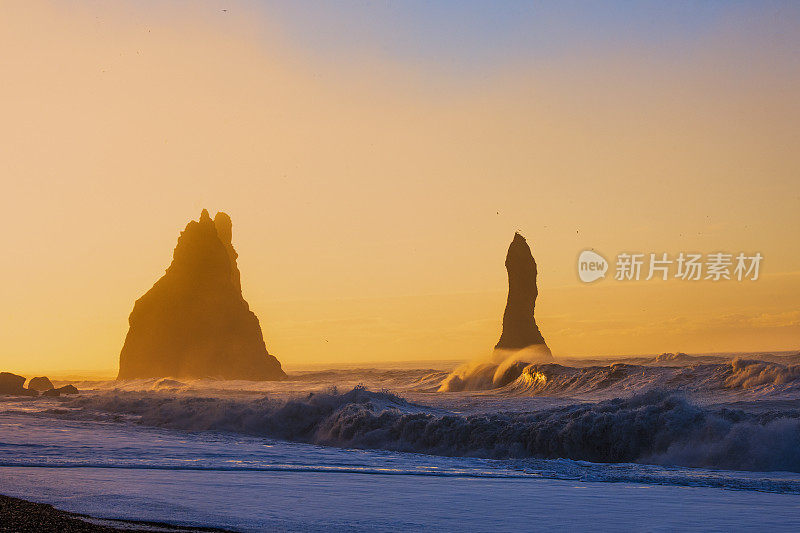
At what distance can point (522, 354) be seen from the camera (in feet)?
210

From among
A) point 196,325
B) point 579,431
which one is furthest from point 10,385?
point 196,325

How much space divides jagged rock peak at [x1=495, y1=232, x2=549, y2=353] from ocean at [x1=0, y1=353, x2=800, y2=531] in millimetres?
35980

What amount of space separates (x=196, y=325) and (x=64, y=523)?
9101 cm

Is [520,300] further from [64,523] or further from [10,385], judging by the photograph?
[64,523]

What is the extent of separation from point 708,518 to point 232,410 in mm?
19983

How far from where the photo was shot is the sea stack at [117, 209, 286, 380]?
94.6m

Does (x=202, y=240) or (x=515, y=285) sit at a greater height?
(x=202, y=240)

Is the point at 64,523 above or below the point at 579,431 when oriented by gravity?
below

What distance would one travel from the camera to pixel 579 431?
19.3 meters

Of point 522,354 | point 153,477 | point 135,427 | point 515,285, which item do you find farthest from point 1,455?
point 515,285

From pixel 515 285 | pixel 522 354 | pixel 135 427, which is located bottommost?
pixel 135 427

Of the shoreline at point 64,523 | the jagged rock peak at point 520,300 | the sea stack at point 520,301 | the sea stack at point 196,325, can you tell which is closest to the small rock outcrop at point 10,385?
the sea stack at point 520,301

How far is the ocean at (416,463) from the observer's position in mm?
9203

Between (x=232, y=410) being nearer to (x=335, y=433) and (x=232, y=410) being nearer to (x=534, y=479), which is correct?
(x=335, y=433)
